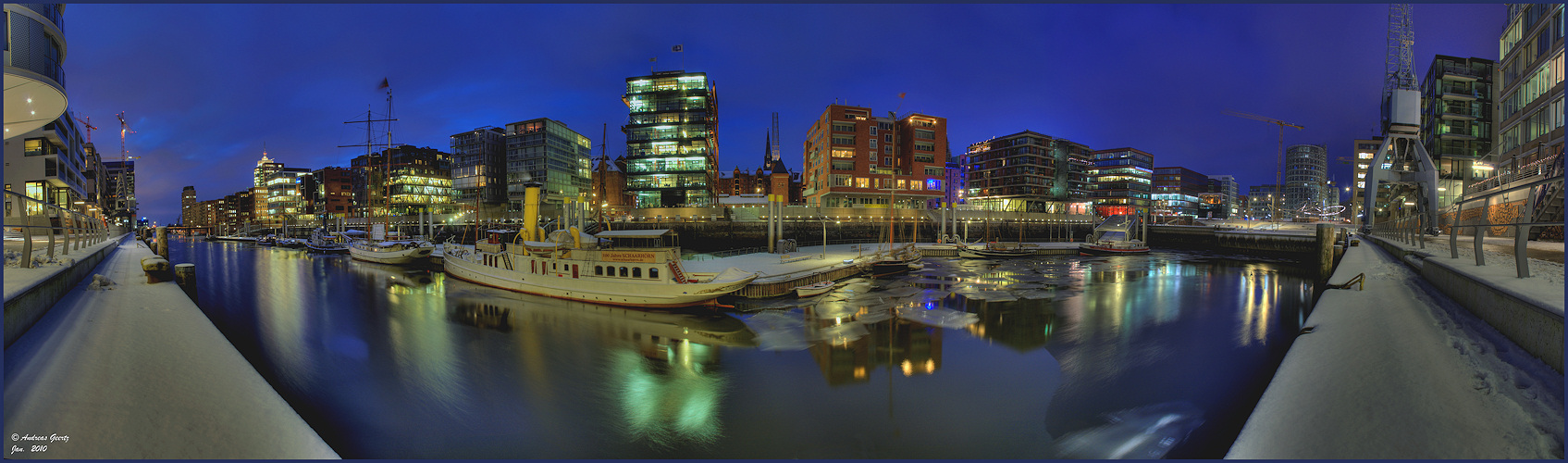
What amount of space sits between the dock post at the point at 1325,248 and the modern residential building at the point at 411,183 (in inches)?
4176

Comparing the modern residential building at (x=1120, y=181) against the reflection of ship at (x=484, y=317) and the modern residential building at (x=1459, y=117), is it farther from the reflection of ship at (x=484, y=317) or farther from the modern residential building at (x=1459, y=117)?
the reflection of ship at (x=484, y=317)

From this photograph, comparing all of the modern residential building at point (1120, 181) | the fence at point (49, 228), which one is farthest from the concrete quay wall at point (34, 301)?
the modern residential building at point (1120, 181)

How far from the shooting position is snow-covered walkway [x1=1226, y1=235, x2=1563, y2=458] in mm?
5355

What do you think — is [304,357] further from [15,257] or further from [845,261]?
[845,261]

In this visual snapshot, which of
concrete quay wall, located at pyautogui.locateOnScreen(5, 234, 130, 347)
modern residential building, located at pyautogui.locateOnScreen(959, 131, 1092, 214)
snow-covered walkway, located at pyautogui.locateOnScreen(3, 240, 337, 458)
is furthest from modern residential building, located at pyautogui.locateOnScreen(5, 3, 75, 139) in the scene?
modern residential building, located at pyautogui.locateOnScreen(959, 131, 1092, 214)

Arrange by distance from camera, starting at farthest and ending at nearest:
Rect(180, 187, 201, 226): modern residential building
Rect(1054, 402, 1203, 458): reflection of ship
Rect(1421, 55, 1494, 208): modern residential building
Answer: Rect(180, 187, 201, 226): modern residential building < Rect(1421, 55, 1494, 208): modern residential building < Rect(1054, 402, 1203, 458): reflection of ship

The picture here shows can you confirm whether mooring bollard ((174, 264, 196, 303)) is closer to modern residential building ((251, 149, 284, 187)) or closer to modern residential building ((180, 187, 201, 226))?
modern residential building ((251, 149, 284, 187))

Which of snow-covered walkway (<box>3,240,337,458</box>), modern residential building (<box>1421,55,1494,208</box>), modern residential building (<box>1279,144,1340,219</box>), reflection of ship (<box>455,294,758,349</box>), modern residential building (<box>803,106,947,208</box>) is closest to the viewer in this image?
snow-covered walkway (<box>3,240,337,458</box>)

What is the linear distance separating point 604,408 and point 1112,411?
425 inches

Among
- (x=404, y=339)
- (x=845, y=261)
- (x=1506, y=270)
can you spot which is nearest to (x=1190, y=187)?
(x=845, y=261)

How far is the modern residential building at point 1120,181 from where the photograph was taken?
112562 millimetres

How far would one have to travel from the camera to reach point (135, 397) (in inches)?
259

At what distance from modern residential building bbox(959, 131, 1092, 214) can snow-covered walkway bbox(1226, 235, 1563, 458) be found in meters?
88.0

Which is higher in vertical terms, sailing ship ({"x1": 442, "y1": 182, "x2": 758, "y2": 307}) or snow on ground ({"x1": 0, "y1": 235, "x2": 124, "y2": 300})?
snow on ground ({"x1": 0, "y1": 235, "x2": 124, "y2": 300})
